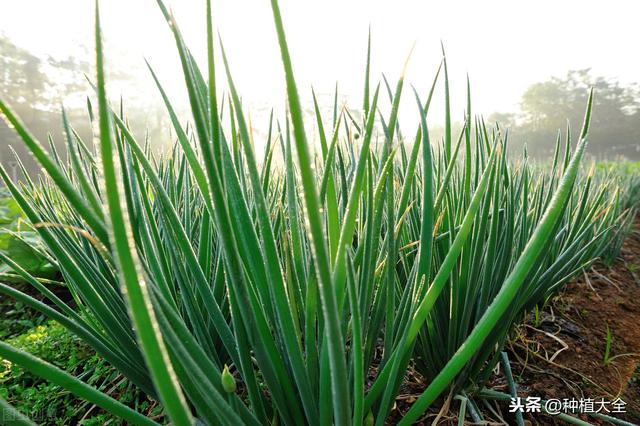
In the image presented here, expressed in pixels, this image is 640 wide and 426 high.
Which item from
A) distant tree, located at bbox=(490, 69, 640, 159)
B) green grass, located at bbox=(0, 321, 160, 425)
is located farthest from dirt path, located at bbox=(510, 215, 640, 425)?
distant tree, located at bbox=(490, 69, 640, 159)

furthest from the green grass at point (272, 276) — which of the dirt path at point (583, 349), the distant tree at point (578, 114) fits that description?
the distant tree at point (578, 114)

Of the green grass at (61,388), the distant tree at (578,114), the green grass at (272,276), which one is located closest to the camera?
the green grass at (272,276)

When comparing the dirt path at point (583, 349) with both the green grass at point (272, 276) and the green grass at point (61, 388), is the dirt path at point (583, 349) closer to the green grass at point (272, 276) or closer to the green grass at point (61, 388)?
the green grass at point (272, 276)

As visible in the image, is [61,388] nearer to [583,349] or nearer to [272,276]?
[272,276]

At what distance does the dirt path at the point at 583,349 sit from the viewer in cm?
88

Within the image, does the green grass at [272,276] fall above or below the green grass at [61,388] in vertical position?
above

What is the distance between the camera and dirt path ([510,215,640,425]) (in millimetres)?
876

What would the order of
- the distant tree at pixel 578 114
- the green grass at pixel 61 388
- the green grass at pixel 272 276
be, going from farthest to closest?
the distant tree at pixel 578 114 → the green grass at pixel 61 388 → the green grass at pixel 272 276

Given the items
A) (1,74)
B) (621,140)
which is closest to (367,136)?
(1,74)

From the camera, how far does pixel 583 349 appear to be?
3.51 feet

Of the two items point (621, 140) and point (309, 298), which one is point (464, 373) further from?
point (621, 140)

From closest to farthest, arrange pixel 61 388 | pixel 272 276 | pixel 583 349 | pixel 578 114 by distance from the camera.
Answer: pixel 272 276 < pixel 61 388 < pixel 583 349 < pixel 578 114

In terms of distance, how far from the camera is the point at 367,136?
1.42ft

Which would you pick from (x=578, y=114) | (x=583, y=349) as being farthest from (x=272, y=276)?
(x=578, y=114)
